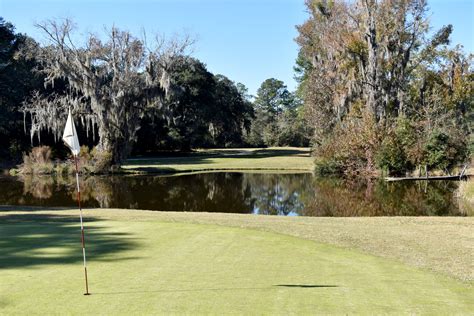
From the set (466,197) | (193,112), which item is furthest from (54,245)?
(193,112)

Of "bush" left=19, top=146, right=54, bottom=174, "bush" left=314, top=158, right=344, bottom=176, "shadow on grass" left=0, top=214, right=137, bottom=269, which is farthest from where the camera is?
"bush" left=19, top=146, right=54, bottom=174

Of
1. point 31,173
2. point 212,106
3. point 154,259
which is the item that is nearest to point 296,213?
point 154,259

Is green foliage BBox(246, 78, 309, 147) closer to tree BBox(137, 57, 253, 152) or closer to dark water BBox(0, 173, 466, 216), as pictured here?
tree BBox(137, 57, 253, 152)

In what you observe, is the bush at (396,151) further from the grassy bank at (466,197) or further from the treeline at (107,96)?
the treeline at (107,96)

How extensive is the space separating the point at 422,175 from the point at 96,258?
27.2 m

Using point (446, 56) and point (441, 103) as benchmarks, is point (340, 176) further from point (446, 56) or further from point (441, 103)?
point (446, 56)

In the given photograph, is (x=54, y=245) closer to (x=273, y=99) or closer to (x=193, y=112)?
(x=193, y=112)

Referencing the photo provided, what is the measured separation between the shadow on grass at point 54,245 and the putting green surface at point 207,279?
0.02 meters

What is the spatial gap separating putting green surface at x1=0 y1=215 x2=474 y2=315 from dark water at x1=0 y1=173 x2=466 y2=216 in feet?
35.8

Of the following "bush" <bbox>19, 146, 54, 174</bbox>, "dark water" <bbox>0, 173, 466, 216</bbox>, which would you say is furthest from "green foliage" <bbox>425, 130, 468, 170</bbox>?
"bush" <bbox>19, 146, 54, 174</bbox>

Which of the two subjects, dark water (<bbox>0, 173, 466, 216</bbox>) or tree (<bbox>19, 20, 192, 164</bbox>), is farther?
tree (<bbox>19, 20, 192, 164</bbox>)

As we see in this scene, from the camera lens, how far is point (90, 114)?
3612cm

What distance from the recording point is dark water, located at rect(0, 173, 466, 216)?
774 inches

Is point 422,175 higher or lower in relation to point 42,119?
lower
